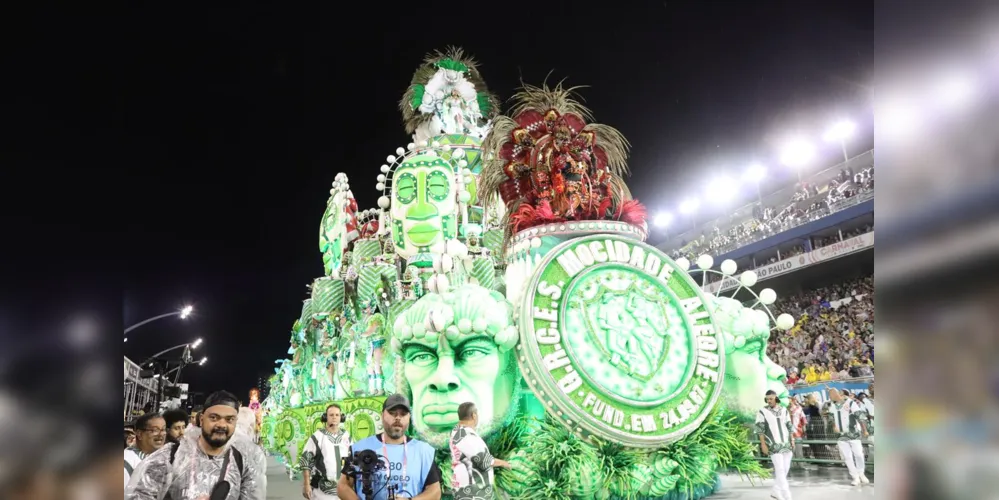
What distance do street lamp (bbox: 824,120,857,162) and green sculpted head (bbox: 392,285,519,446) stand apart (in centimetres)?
1907

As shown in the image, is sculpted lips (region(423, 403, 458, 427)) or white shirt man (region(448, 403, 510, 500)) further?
sculpted lips (region(423, 403, 458, 427))

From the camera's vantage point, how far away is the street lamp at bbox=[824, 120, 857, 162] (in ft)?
73.0

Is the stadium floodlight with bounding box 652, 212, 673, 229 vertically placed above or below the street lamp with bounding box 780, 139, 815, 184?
below

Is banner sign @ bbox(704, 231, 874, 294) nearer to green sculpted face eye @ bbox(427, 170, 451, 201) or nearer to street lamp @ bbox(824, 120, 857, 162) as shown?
street lamp @ bbox(824, 120, 857, 162)

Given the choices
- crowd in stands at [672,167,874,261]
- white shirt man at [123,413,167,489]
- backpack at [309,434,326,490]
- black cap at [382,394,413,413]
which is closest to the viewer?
black cap at [382,394,413,413]

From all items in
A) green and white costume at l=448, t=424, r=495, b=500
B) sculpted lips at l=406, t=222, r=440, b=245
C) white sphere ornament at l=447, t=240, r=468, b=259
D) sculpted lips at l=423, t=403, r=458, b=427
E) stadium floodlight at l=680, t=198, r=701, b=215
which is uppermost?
stadium floodlight at l=680, t=198, r=701, b=215

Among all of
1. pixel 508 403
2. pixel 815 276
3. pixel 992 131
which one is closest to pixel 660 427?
pixel 508 403

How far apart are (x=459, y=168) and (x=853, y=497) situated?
9.53m

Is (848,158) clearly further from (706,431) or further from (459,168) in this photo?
(706,431)

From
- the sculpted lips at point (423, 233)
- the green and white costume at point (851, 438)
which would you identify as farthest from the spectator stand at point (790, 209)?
the sculpted lips at point (423, 233)

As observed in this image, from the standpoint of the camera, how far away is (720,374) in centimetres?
709

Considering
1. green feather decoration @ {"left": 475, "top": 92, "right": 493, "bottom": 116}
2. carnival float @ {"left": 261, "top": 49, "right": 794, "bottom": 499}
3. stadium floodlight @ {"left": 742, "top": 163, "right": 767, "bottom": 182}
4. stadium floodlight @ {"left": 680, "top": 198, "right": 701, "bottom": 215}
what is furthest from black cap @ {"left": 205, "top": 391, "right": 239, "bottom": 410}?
stadium floodlight @ {"left": 680, "top": 198, "right": 701, "bottom": 215}

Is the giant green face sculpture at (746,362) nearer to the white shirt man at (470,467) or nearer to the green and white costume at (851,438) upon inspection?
the green and white costume at (851,438)

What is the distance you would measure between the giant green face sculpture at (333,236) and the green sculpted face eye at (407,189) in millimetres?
6096
